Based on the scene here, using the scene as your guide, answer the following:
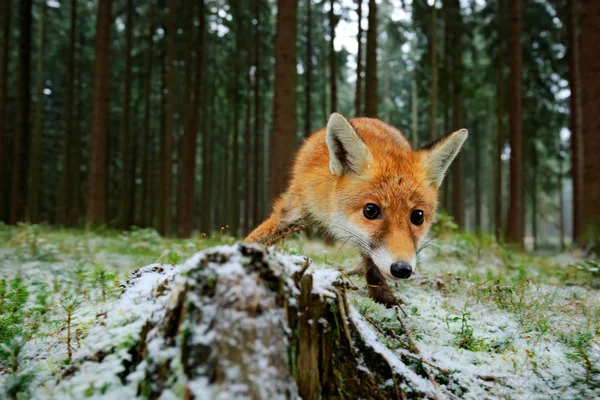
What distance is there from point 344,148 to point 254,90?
61.0 feet

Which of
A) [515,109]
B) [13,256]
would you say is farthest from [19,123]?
[515,109]

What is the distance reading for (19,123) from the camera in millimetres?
12609

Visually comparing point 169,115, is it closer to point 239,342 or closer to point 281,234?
point 281,234

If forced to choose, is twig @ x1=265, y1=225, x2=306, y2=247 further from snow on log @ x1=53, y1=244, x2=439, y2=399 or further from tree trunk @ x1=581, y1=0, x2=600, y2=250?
tree trunk @ x1=581, y1=0, x2=600, y2=250

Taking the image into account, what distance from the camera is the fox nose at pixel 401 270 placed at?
2785 millimetres

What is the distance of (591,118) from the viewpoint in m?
8.62

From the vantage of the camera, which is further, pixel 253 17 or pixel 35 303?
pixel 253 17

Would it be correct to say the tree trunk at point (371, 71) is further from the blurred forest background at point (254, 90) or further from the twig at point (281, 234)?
the twig at point (281, 234)

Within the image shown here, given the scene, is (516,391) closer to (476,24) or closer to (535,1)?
(476,24)

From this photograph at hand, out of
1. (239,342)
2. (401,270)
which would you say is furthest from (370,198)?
(239,342)

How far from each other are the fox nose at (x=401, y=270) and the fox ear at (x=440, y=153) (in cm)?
134

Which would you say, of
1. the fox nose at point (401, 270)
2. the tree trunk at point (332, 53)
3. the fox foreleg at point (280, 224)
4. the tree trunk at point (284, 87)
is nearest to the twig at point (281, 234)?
the fox foreleg at point (280, 224)

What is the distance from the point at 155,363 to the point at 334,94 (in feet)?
60.2

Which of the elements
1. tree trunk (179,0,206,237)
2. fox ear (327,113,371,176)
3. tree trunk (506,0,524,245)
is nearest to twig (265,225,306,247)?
fox ear (327,113,371,176)
